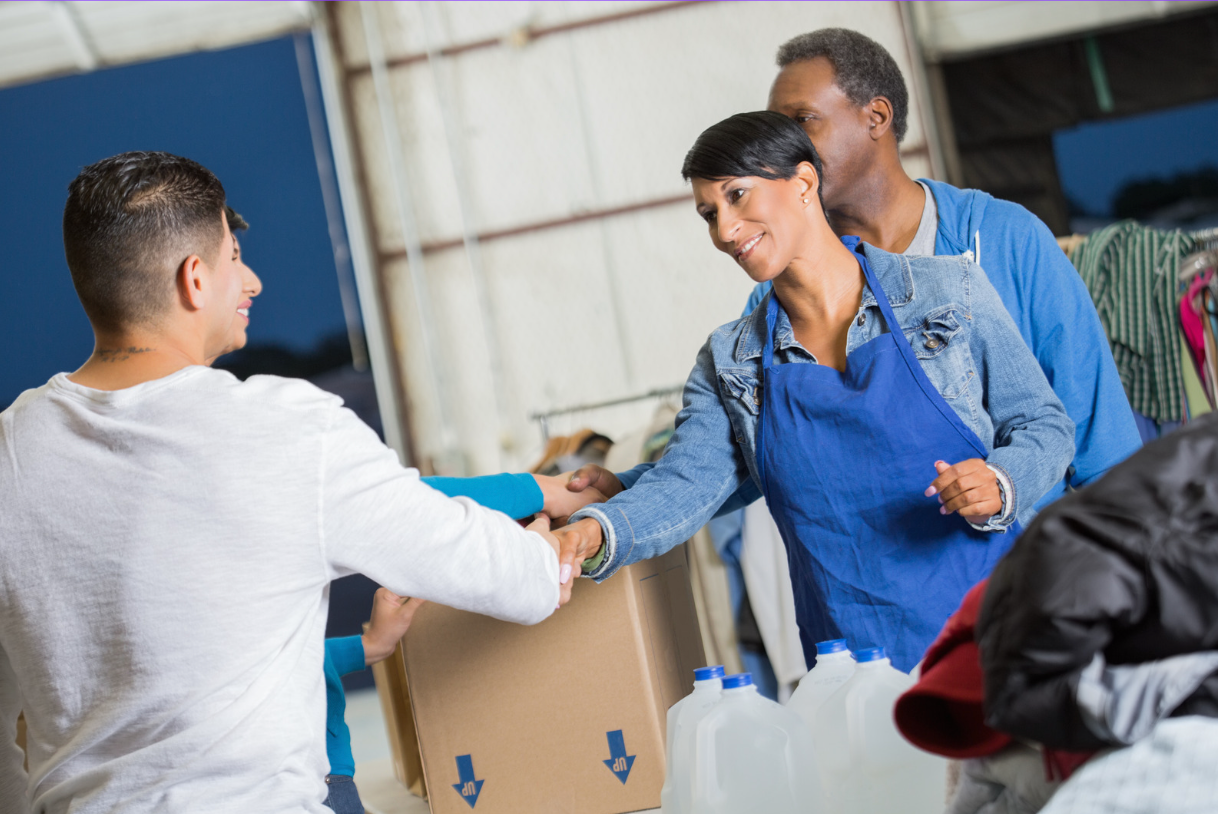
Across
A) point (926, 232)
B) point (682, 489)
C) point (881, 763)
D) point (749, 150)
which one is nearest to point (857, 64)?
point (926, 232)

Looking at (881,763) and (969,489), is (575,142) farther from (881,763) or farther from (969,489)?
(881,763)

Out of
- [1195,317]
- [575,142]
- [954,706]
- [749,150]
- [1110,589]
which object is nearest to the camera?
[1110,589]

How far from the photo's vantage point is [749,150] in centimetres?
164

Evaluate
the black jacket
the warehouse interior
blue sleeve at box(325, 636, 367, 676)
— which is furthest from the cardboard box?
the warehouse interior

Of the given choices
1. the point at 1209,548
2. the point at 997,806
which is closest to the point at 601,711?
the point at 997,806

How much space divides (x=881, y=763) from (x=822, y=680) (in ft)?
0.41

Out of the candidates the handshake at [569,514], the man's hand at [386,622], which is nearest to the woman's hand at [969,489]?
the handshake at [569,514]

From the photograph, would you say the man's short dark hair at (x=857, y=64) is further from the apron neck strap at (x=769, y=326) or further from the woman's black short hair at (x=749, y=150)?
the apron neck strap at (x=769, y=326)

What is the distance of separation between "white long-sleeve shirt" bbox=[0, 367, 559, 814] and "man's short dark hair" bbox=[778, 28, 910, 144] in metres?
1.38

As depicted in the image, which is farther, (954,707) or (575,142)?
(575,142)

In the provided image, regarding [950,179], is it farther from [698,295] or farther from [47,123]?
[47,123]

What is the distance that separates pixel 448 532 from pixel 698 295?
392cm

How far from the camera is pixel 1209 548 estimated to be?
2.07 feet

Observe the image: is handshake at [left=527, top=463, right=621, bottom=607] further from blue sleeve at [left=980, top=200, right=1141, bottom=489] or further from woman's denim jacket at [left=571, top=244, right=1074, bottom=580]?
blue sleeve at [left=980, top=200, right=1141, bottom=489]
